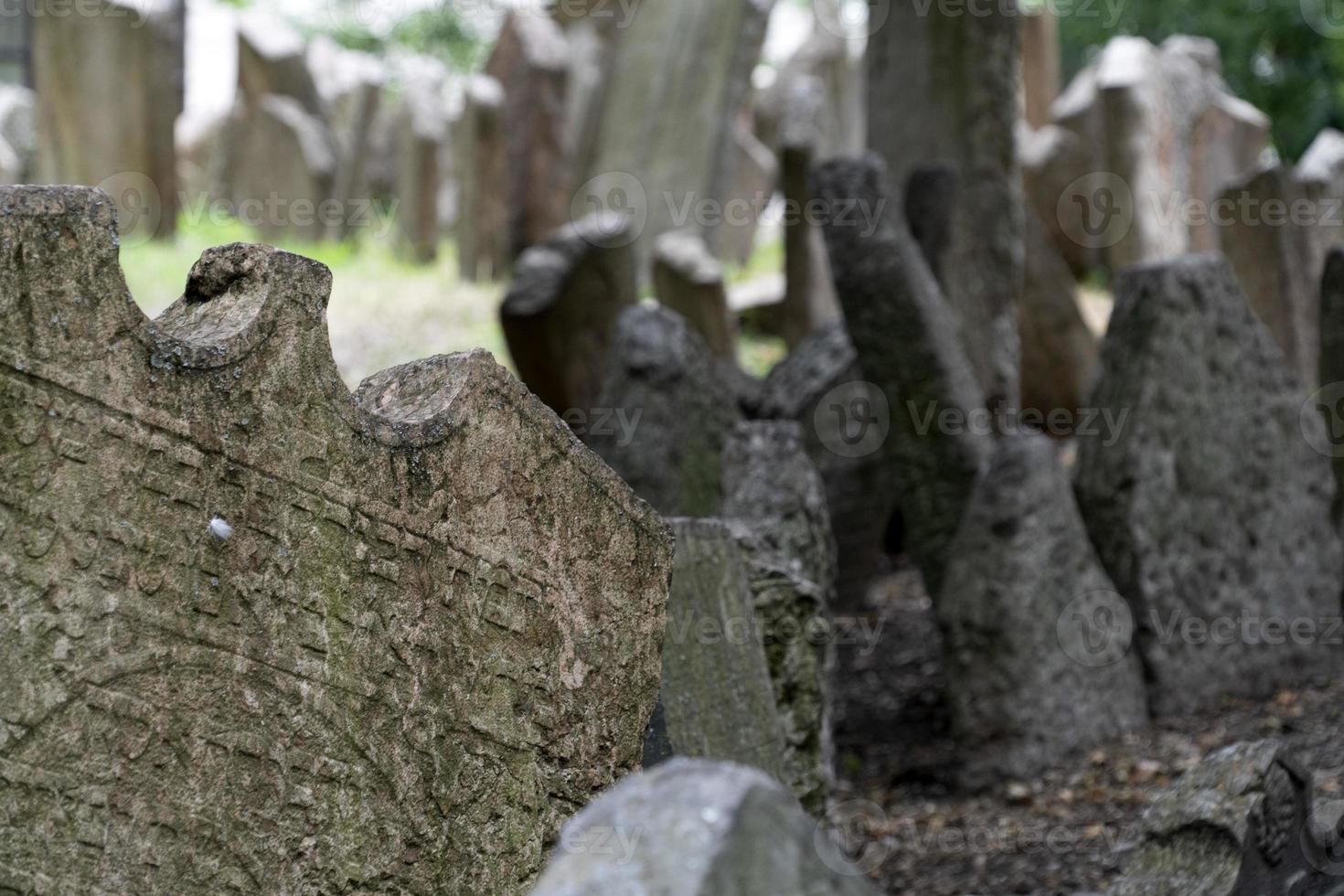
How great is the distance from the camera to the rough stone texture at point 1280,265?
748 cm

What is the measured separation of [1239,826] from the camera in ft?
8.97

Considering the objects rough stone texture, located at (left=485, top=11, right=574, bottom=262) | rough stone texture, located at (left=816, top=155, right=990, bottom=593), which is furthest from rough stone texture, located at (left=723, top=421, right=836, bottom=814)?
rough stone texture, located at (left=485, top=11, right=574, bottom=262)

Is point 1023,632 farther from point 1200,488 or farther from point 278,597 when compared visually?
point 278,597

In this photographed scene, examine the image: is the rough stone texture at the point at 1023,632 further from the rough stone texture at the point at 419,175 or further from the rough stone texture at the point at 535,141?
the rough stone texture at the point at 419,175

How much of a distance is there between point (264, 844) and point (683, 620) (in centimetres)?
134

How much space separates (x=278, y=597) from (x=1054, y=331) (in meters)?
6.85

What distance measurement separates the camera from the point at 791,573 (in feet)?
12.2

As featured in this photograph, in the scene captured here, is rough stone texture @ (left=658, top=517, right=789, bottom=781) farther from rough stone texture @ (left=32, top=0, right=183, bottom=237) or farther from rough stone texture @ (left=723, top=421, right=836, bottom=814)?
rough stone texture @ (left=32, top=0, right=183, bottom=237)

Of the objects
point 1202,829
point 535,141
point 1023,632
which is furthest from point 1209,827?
point 535,141

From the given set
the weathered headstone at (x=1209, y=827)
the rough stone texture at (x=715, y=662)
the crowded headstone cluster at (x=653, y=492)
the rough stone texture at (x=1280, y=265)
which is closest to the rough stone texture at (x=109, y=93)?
the crowded headstone cluster at (x=653, y=492)

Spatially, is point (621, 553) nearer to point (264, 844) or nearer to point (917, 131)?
point (264, 844)

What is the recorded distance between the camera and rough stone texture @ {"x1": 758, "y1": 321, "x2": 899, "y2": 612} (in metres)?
5.89

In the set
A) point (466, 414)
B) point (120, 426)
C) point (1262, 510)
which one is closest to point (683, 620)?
point (466, 414)

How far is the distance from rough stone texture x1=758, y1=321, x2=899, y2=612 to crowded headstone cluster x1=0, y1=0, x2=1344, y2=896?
0.02 m
